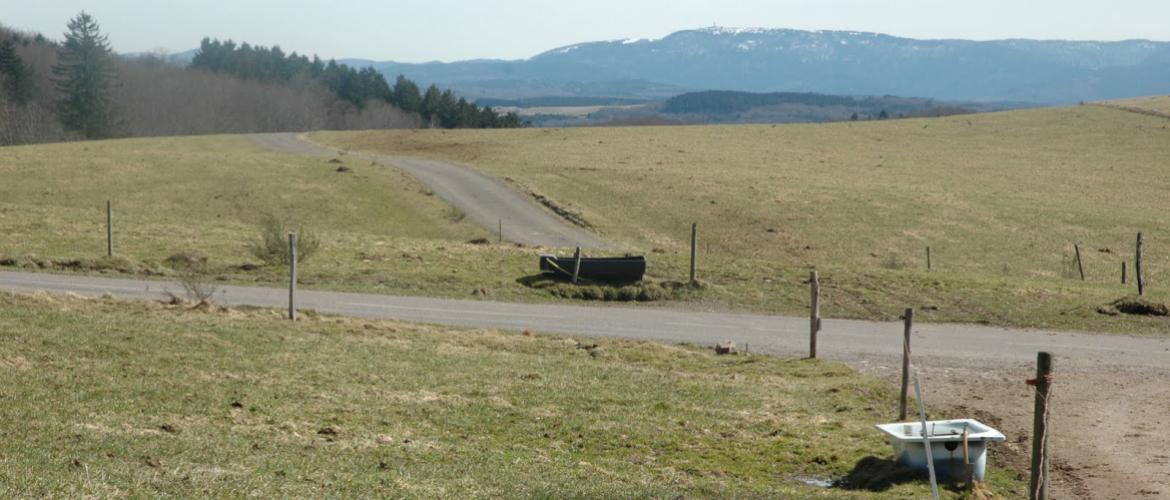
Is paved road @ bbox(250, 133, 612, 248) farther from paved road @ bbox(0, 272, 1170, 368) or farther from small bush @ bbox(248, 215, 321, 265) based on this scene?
paved road @ bbox(0, 272, 1170, 368)

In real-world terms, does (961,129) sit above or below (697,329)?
above

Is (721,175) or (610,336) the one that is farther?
(721,175)

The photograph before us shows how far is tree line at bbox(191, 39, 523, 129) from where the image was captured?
13838 centimetres

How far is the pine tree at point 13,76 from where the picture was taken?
119 m

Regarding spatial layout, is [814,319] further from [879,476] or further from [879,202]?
[879,202]

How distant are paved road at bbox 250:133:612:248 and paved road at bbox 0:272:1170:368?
50.1ft

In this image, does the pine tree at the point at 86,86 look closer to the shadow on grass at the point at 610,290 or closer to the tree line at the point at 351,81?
the tree line at the point at 351,81

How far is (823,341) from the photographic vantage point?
78.2 ft

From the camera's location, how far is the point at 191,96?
493 ft

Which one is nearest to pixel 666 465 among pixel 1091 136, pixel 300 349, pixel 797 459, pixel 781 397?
pixel 797 459

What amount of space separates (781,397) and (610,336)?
262 inches

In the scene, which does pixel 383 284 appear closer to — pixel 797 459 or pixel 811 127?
pixel 797 459

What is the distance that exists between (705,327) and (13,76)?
113 m

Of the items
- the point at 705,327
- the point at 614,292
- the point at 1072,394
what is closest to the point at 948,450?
the point at 1072,394
